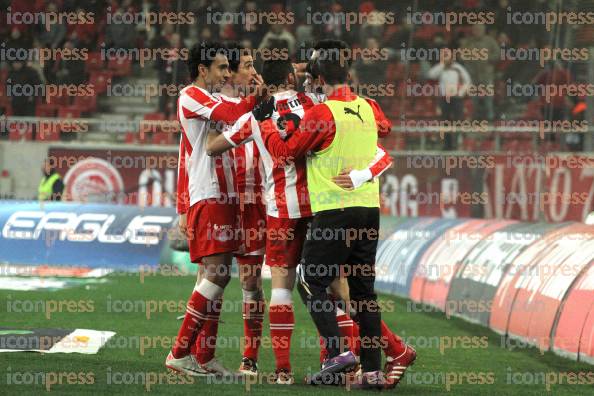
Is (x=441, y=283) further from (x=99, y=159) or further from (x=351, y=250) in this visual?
(x=99, y=159)

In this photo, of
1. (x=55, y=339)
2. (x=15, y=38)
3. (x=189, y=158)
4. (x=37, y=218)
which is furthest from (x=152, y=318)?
(x=15, y=38)

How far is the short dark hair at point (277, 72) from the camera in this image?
8000mm

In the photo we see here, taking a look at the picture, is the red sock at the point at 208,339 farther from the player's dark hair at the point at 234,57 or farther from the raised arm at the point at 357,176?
the player's dark hair at the point at 234,57

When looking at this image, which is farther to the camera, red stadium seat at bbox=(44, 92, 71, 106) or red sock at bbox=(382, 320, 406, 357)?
red stadium seat at bbox=(44, 92, 71, 106)

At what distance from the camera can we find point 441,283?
14.5m

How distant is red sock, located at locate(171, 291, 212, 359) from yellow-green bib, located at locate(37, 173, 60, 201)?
541 inches

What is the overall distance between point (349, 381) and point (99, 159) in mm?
15058

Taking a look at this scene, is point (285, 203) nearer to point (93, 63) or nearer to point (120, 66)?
point (120, 66)

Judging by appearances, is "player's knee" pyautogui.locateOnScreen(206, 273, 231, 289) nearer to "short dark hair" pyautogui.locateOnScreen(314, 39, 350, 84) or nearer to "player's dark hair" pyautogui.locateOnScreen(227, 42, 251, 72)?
"player's dark hair" pyautogui.locateOnScreen(227, 42, 251, 72)

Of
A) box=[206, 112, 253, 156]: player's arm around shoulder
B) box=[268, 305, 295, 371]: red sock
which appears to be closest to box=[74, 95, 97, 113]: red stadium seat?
box=[206, 112, 253, 156]: player's arm around shoulder

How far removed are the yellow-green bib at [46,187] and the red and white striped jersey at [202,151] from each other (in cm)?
1347

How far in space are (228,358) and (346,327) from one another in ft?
5.08

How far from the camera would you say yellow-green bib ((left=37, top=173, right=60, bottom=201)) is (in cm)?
2152

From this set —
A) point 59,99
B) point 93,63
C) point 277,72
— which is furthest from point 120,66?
point 277,72
